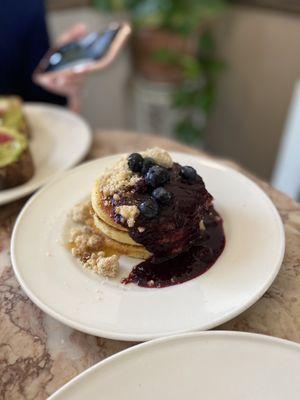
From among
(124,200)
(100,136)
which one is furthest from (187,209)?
(100,136)

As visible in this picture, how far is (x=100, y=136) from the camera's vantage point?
64.6 inches

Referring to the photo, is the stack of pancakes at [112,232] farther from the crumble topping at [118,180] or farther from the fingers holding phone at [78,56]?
the fingers holding phone at [78,56]

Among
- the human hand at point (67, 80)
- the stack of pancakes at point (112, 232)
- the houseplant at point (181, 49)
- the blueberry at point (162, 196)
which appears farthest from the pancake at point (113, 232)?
the houseplant at point (181, 49)

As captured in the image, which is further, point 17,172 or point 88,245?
point 17,172

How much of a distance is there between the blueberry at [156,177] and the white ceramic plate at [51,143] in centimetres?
43

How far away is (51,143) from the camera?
1.57 metres

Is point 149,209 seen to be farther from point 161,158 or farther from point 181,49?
point 181,49

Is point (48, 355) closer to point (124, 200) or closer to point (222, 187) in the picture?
point (124, 200)

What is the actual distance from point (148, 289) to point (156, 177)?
0.24 metres

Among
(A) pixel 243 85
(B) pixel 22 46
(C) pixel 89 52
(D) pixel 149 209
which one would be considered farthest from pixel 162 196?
(A) pixel 243 85

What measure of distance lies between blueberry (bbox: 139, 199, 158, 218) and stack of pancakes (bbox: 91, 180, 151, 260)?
71mm

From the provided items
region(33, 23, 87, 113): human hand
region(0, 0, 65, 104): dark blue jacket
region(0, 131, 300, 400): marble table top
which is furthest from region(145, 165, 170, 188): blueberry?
region(0, 0, 65, 104): dark blue jacket

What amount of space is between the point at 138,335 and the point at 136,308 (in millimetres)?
80

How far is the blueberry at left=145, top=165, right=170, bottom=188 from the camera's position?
39.1 inches
